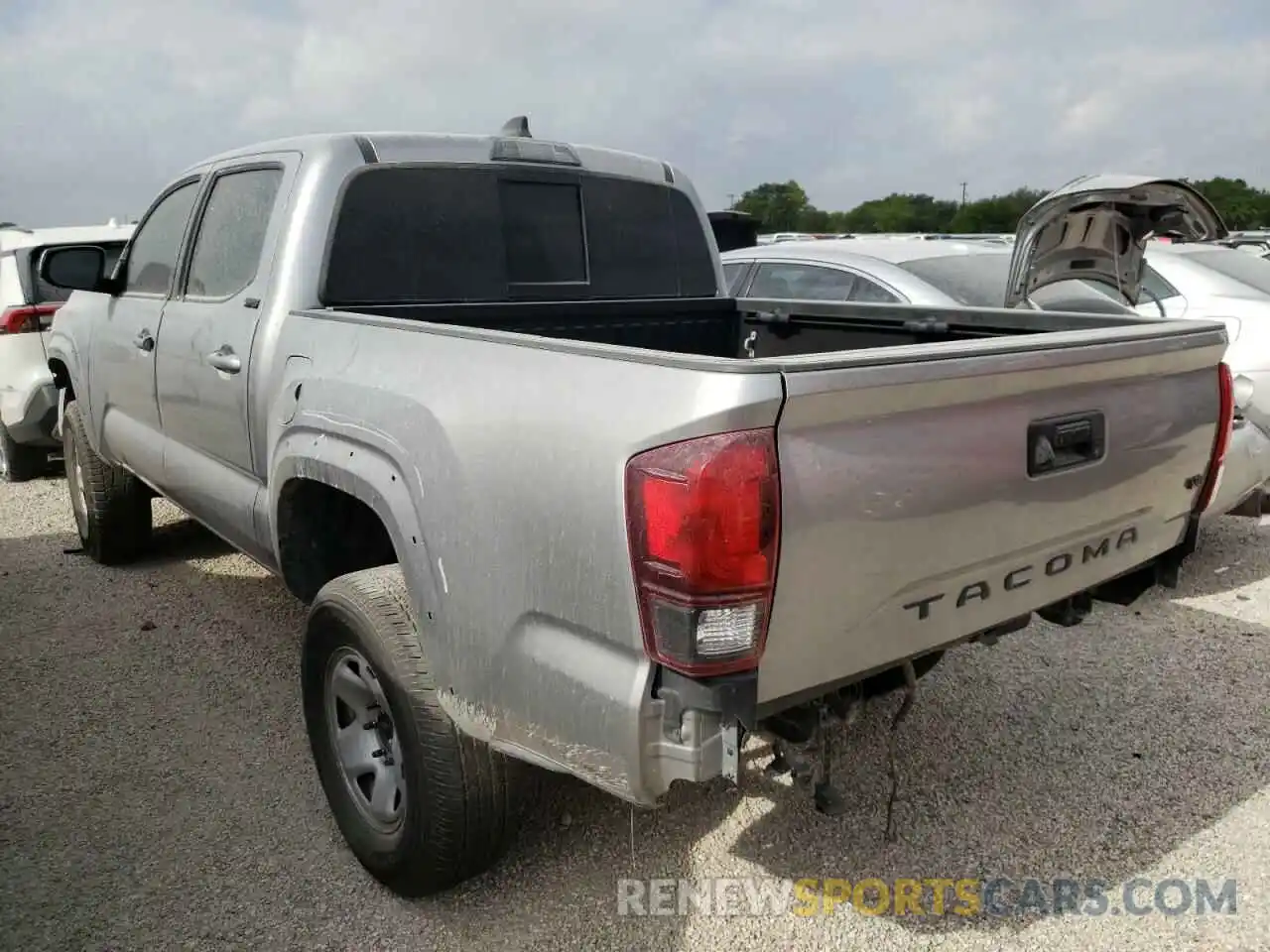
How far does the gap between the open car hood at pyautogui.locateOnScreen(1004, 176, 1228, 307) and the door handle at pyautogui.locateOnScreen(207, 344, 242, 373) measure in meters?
3.01

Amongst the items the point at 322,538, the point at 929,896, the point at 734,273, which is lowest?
the point at 929,896

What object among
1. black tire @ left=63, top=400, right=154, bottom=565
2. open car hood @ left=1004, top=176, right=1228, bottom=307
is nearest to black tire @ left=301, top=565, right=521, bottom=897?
open car hood @ left=1004, top=176, right=1228, bottom=307

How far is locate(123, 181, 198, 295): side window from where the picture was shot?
427cm

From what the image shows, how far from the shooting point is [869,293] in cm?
573

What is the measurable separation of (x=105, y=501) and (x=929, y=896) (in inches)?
174

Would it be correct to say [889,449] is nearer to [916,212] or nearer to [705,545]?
[705,545]

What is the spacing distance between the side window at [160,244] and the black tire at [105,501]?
3.33 ft

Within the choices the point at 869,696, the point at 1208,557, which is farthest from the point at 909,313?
the point at 1208,557

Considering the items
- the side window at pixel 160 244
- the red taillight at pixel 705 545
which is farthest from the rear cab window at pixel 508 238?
the red taillight at pixel 705 545

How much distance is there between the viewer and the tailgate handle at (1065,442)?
7.58 feet

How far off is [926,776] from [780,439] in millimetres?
1894

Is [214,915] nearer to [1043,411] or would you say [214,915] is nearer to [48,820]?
[48,820]

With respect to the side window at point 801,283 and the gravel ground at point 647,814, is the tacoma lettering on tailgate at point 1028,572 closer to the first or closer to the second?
the gravel ground at point 647,814

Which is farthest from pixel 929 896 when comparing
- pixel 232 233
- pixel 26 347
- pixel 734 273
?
pixel 26 347
